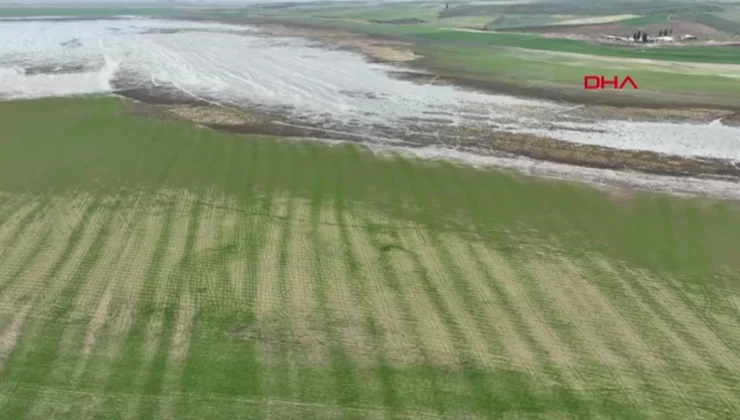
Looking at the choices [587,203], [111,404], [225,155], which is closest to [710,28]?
[587,203]

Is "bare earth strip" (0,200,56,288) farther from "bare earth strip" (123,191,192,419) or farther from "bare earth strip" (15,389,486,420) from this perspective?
"bare earth strip" (15,389,486,420)

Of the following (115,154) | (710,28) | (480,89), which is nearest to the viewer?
(115,154)

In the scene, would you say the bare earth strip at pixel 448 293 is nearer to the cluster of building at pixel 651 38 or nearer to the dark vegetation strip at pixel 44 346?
the dark vegetation strip at pixel 44 346

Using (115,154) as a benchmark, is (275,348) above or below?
below

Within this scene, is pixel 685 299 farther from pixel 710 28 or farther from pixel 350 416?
pixel 710 28

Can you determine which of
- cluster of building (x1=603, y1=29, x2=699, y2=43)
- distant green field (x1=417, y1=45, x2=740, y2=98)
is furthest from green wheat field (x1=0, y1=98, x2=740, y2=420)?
cluster of building (x1=603, y1=29, x2=699, y2=43)

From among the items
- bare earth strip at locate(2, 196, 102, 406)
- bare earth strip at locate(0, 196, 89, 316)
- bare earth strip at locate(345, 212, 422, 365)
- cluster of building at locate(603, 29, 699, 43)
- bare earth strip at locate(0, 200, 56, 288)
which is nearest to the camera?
bare earth strip at locate(345, 212, 422, 365)

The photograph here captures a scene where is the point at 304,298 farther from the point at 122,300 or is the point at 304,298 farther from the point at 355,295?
the point at 122,300
